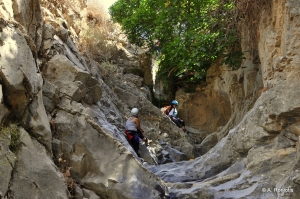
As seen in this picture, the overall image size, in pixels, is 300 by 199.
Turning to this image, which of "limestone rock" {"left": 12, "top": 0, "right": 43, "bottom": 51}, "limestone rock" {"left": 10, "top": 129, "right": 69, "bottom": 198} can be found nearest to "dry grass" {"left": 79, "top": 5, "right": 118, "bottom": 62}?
"limestone rock" {"left": 12, "top": 0, "right": 43, "bottom": 51}

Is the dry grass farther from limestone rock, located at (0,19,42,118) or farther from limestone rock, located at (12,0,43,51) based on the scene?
limestone rock, located at (0,19,42,118)

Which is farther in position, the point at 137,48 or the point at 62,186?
the point at 137,48

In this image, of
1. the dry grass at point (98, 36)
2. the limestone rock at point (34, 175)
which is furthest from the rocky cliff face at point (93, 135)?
the dry grass at point (98, 36)

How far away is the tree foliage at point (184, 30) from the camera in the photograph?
1109 centimetres

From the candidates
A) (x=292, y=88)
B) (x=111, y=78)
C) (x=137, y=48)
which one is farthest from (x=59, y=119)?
(x=137, y=48)

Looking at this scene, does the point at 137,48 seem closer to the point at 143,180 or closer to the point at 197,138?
the point at 197,138

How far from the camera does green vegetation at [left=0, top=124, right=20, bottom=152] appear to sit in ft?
17.6

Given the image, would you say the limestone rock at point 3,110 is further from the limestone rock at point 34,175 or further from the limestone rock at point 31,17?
the limestone rock at point 31,17

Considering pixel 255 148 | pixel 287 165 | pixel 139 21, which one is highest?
pixel 139 21

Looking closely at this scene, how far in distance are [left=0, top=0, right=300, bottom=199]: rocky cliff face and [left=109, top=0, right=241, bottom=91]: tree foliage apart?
2.12m

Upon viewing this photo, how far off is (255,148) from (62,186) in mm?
3912

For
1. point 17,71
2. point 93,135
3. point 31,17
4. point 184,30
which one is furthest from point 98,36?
point 17,71

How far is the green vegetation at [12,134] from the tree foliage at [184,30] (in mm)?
6687

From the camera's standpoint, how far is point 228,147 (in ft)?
26.9
